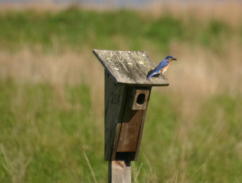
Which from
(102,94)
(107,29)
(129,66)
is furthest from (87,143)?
(107,29)

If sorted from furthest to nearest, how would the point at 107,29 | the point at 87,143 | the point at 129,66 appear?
the point at 107,29 < the point at 87,143 < the point at 129,66

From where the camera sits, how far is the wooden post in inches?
142

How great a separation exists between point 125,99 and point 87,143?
224cm

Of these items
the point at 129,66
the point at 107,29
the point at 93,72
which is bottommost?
the point at 107,29

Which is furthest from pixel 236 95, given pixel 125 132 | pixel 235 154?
pixel 125 132

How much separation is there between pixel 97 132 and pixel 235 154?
1.37m

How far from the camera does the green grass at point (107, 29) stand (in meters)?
12.9

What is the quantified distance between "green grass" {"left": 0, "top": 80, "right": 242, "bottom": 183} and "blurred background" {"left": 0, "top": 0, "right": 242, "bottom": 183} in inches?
0.5

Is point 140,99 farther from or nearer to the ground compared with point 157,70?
nearer to the ground

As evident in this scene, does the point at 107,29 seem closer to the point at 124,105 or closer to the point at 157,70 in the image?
the point at 124,105

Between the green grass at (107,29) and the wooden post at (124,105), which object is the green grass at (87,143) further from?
the green grass at (107,29)

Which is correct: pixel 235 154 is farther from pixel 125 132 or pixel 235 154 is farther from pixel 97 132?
pixel 125 132

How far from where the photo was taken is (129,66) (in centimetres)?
367

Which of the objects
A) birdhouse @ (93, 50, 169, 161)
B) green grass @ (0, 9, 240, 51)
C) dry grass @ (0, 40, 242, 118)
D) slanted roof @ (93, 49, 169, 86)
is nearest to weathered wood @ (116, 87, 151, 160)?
birdhouse @ (93, 50, 169, 161)
